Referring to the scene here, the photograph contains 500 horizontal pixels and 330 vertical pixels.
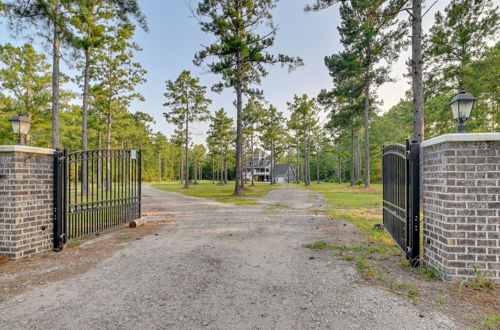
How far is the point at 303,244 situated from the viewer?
5.16 meters

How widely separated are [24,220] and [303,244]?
504 centimetres

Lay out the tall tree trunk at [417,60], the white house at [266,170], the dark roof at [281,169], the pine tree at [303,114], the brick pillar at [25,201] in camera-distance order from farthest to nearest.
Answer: the dark roof at [281,169] < the white house at [266,170] < the pine tree at [303,114] < the tall tree trunk at [417,60] < the brick pillar at [25,201]

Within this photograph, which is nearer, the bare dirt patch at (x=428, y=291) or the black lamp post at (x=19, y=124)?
the bare dirt patch at (x=428, y=291)

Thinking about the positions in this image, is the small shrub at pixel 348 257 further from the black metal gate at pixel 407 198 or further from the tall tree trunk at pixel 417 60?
the tall tree trunk at pixel 417 60

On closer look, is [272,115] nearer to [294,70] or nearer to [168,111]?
[168,111]

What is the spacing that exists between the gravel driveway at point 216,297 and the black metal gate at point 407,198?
3.44ft

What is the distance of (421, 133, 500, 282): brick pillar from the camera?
3.05 meters

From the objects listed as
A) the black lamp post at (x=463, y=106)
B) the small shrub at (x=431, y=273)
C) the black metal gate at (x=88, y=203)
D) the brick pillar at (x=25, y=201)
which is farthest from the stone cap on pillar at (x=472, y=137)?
the brick pillar at (x=25, y=201)

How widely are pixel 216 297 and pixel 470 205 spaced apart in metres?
3.28

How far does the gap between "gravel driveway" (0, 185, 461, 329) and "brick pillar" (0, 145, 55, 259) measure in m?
1.40

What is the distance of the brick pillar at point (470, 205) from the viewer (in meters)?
3.05

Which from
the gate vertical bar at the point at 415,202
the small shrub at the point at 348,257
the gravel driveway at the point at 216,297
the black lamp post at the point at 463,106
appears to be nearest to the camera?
the gravel driveway at the point at 216,297

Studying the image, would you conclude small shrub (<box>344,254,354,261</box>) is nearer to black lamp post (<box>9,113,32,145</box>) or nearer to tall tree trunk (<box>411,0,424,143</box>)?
black lamp post (<box>9,113,32,145</box>)

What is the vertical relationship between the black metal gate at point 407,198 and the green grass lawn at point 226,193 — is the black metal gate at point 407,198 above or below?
above
